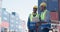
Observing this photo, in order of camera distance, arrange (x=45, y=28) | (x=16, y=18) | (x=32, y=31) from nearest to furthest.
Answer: (x=45, y=28), (x=32, y=31), (x=16, y=18)

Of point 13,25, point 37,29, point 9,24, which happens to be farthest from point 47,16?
point 13,25

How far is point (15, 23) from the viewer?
23.9 metres

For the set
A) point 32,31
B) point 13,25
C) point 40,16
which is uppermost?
point 40,16

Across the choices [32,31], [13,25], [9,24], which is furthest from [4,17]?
[32,31]

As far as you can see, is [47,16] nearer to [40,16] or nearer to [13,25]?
[40,16]

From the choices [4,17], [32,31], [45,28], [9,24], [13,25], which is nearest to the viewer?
[45,28]

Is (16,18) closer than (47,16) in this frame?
No

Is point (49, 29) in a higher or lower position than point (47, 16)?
lower

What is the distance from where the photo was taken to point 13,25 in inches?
894

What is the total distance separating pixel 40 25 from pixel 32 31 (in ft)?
0.63

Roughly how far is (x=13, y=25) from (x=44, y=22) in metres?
21.3

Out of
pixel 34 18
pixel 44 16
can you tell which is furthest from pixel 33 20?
pixel 44 16

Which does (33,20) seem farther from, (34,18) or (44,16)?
(44,16)

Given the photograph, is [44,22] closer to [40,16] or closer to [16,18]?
[40,16]
